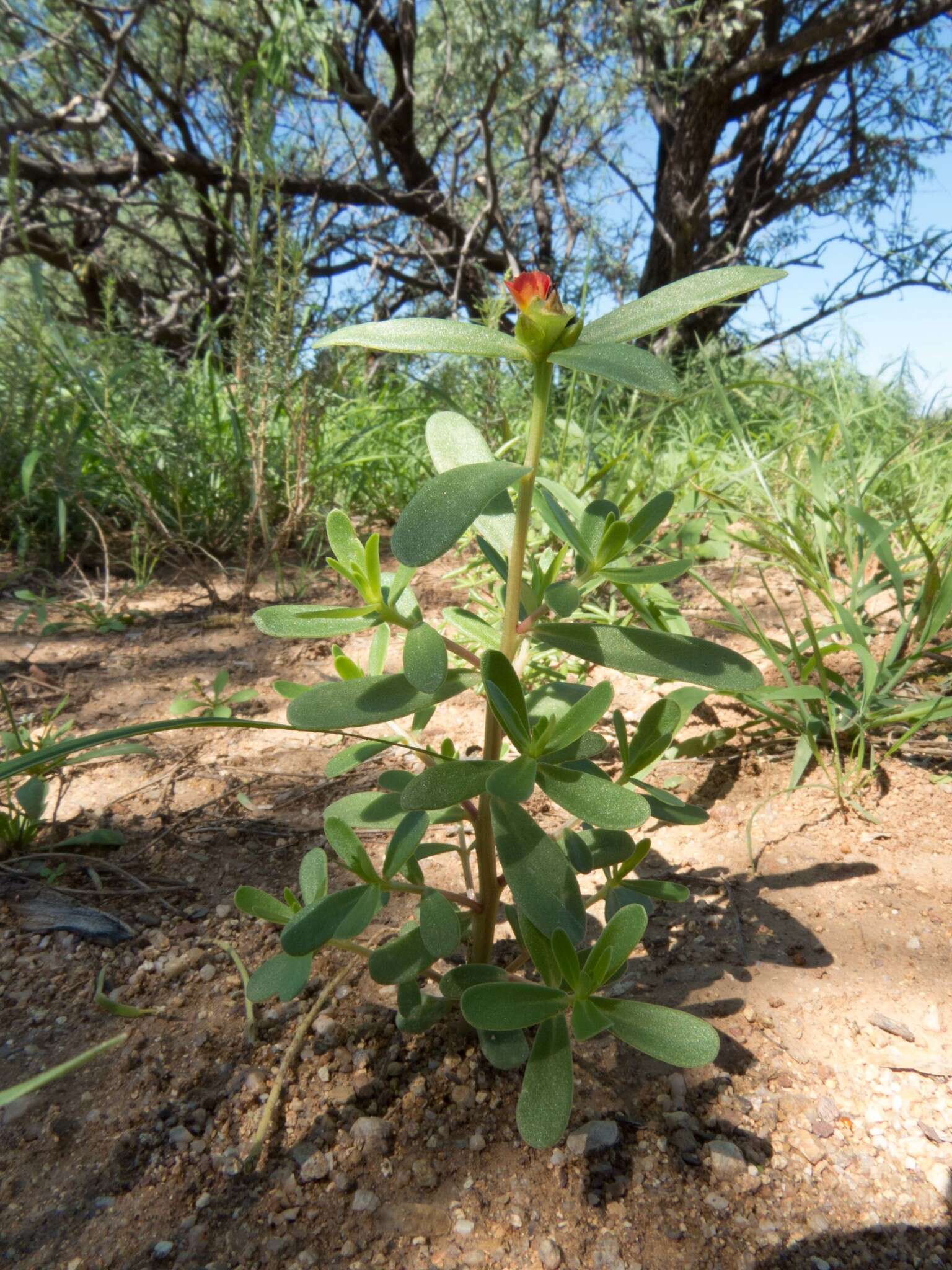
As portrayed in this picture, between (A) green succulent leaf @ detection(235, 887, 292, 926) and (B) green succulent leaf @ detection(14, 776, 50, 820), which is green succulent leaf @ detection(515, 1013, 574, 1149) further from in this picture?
(B) green succulent leaf @ detection(14, 776, 50, 820)

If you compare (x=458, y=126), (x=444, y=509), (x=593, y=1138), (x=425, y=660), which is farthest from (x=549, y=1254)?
(x=458, y=126)

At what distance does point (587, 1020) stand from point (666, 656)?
13.0 inches

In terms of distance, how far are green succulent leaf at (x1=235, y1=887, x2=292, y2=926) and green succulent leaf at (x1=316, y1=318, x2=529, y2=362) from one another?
1.76 ft

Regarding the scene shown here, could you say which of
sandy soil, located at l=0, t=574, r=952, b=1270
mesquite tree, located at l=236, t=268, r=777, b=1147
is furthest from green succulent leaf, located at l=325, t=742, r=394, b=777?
sandy soil, located at l=0, t=574, r=952, b=1270

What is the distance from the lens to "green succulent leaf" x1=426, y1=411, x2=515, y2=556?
2.88 ft

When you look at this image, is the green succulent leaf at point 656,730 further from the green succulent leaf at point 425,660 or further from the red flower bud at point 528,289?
the red flower bud at point 528,289

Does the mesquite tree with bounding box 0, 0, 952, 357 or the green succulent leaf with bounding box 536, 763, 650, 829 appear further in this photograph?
the mesquite tree with bounding box 0, 0, 952, 357

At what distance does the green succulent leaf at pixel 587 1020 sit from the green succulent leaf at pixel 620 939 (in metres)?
0.02

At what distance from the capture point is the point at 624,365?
0.65 metres

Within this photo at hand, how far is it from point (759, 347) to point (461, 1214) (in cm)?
455

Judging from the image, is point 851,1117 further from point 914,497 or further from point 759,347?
point 759,347

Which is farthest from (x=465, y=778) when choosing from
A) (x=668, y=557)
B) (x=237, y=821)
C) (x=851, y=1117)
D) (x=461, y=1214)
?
(x=668, y=557)

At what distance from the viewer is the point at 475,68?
15.6ft

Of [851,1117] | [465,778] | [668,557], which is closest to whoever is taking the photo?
[465,778]
